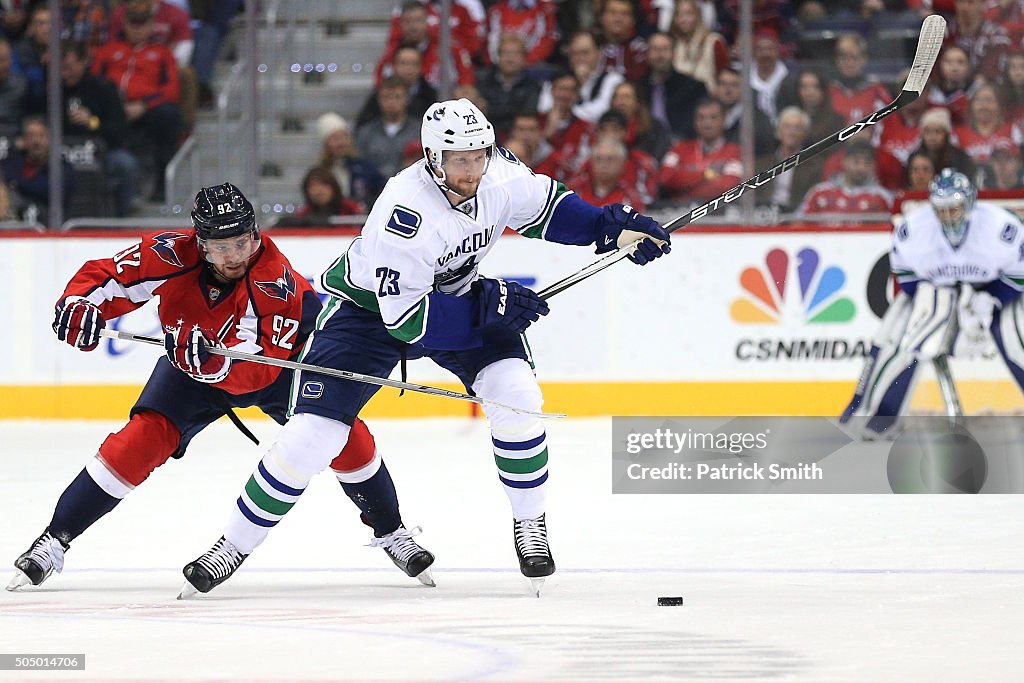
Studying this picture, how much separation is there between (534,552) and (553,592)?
0.10 m

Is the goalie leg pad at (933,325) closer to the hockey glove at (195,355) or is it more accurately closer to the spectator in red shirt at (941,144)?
the spectator in red shirt at (941,144)

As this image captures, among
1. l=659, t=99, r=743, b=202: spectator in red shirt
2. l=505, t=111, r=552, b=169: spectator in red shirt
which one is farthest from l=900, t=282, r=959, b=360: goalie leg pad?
l=505, t=111, r=552, b=169: spectator in red shirt

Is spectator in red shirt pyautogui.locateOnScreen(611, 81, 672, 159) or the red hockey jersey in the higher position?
the red hockey jersey

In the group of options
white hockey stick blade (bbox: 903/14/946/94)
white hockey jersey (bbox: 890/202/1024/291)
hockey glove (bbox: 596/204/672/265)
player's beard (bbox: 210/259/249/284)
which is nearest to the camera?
player's beard (bbox: 210/259/249/284)

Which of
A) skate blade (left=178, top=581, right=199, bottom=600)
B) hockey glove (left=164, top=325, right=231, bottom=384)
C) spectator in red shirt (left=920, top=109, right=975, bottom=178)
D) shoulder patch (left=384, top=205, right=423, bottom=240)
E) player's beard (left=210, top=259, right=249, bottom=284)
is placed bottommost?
skate blade (left=178, top=581, right=199, bottom=600)

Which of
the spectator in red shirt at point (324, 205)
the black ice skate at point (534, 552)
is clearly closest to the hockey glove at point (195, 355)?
the black ice skate at point (534, 552)

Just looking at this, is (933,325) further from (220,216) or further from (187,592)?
(187,592)

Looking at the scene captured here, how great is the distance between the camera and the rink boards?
8.18 metres

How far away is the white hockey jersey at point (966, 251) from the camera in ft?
24.6

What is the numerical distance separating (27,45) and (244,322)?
480cm

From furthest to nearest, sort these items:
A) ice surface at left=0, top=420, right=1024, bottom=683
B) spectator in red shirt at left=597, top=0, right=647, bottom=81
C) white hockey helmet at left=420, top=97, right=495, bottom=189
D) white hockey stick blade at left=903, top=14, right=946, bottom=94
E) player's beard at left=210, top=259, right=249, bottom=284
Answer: spectator in red shirt at left=597, top=0, right=647, bottom=81, white hockey stick blade at left=903, top=14, right=946, bottom=94, player's beard at left=210, top=259, right=249, bottom=284, white hockey helmet at left=420, top=97, right=495, bottom=189, ice surface at left=0, top=420, right=1024, bottom=683

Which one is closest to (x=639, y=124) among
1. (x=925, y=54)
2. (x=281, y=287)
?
(x=925, y=54)

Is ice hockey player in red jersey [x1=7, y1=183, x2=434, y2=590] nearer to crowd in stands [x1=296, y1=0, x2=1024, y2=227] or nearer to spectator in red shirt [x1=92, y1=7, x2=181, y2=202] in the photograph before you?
crowd in stands [x1=296, y1=0, x2=1024, y2=227]

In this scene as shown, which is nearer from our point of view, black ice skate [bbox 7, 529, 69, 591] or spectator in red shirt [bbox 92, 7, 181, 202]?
black ice skate [bbox 7, 529, 69, 591]
